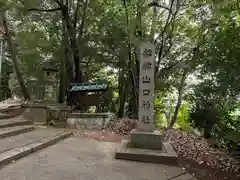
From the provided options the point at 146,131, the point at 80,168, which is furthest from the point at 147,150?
the point at 80,168

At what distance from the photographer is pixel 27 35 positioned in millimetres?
9148

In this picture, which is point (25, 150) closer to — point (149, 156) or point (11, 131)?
point (11, 131)

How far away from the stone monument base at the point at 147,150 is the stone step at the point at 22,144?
1.51 m

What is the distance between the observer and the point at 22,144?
4.40 m

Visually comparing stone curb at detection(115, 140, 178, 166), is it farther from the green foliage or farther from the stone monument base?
the green foliage

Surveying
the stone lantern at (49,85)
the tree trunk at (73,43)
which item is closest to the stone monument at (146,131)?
the stone lantern at (49,85)

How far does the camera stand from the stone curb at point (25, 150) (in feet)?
11.5

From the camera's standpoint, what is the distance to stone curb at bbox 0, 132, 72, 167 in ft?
11.5

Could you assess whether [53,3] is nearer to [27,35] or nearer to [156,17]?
[27,35]

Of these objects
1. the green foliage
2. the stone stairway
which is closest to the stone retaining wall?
the stone stairway

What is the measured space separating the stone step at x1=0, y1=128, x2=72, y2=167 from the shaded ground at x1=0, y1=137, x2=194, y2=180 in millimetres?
105

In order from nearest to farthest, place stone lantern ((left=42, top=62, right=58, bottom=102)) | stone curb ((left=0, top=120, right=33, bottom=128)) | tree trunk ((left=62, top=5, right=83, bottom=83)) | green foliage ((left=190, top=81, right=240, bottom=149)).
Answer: stone curb ((left=0, top=120, right=33, bottom=128)), stone lantern ((left=42, top=62, right=58, bottom=102)), green foliage ((left=190, top=81, right=240, bottom=149)), tree trunk ((left=62, top=5, right=83, bottom=83))

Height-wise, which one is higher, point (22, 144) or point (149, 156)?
point (22, 144)

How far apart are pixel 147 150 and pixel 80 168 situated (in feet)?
4.66
